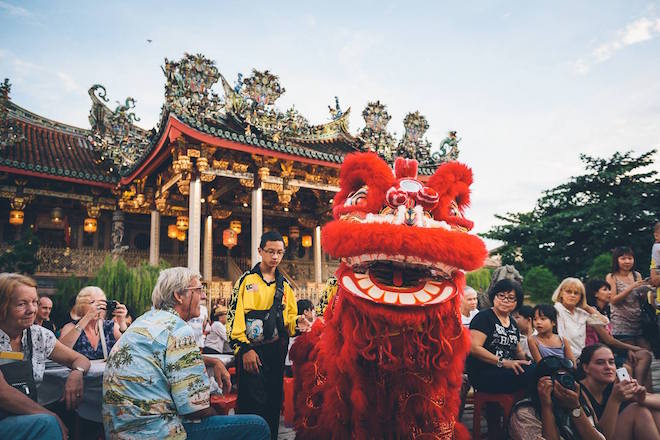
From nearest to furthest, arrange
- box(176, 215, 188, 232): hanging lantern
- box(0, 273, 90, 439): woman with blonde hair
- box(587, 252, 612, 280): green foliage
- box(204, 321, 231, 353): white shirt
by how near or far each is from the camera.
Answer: box(0, 273, 90, 439): woman with blonde hair < box(204, 321, 231, 353): white shirt < box(176, 215, 188, 232): hanging lantern < box(587, 252, 612, 280): green foliage

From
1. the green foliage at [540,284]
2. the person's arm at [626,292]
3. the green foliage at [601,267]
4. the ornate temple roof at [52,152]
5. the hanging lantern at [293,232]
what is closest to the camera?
the person's arm at [626,292]

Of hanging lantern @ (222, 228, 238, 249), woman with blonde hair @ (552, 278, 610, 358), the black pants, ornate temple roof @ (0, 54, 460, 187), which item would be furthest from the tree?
the black pants

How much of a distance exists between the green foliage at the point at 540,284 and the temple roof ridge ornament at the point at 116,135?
1284 centimetres

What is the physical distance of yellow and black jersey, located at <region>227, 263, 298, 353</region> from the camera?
2.86m

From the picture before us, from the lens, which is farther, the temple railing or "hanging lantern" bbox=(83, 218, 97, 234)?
"hanging lantern" bbox=(83, 218, 97, 234)

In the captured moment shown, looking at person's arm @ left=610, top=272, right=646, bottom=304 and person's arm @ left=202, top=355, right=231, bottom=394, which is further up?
person's arm @ left=610, top=272, right=646, bottom=304

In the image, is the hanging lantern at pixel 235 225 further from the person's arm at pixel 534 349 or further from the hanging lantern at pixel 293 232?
the person's arm at pixel 534 349

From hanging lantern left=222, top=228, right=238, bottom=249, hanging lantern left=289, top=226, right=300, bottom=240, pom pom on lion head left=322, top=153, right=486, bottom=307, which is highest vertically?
hanging lantern left=289, top=226, right=300, bottom=240

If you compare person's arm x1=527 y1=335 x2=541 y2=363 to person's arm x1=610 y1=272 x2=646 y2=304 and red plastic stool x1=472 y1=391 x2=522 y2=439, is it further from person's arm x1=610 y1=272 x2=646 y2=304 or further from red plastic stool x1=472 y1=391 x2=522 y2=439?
person's arm x1=610 y1=272 x2=646 y2=304

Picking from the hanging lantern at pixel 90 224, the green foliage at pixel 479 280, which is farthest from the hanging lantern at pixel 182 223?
the green foliage at pixel 479 280

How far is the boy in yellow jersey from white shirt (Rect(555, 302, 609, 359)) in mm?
2352

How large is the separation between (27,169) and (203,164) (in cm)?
482

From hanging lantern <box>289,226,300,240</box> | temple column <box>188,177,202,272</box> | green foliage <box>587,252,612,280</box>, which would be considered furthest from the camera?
hanging lantern <box>289,226,300,240</box>

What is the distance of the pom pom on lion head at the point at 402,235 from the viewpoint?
1.99 metres
